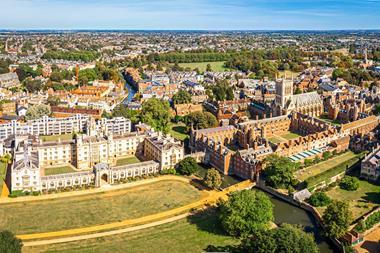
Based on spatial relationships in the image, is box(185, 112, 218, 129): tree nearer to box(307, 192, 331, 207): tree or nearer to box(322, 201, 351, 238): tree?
box(307, 192, 331, 207): tree

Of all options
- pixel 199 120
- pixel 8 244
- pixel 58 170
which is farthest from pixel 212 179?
pixel 8 244

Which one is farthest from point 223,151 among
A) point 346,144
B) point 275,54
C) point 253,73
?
point 275,54

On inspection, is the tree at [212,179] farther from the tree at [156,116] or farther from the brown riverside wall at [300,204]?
the tree at [156,116]

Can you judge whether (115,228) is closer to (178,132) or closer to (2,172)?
(2,172)

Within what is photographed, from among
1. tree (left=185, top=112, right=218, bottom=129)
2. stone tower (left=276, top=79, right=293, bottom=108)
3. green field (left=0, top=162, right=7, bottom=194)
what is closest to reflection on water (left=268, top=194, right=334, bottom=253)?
tree (left=185, top=112, right=218, bottom=129)

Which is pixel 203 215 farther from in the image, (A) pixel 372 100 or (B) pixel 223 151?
(A) pixel 372 100
